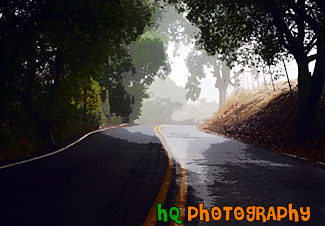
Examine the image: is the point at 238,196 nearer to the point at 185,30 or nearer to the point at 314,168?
the point at 314,168

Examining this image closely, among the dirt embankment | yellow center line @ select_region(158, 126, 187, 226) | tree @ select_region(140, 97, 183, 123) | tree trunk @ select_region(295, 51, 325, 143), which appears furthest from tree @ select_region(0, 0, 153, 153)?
tree @ select_region(140, 97, 183, 123)

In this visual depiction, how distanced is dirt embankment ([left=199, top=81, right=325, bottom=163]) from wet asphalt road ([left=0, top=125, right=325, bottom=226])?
253cm

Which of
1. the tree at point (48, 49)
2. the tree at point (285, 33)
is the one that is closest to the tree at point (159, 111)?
the tree at point (48, 49)

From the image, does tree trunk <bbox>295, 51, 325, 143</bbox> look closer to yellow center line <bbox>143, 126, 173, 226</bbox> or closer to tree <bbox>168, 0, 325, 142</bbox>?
tree <bbox>168, 0, 325, 142</bbox>

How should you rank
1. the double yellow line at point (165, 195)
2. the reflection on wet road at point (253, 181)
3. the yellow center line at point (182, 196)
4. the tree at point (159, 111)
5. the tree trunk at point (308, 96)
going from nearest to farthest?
1. the double yellow line at point (165, 195)
2. the yellow center line at point (182, 196)
3. the reflection on wet road at point (253, 181)
4. the tree trunk at point (308, 96)
5. the tree at point (159, 111)

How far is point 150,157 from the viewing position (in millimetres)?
13109

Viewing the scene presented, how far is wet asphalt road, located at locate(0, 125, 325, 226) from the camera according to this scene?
6074 mm

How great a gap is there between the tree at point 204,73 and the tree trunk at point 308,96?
1924 inches

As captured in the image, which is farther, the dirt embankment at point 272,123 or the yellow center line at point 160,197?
the dirt embankment at point 272,123

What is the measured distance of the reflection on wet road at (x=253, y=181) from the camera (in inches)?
272

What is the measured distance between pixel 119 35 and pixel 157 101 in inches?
3223

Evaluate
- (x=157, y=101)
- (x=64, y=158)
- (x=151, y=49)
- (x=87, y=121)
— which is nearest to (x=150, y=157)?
(x=64, y=158)

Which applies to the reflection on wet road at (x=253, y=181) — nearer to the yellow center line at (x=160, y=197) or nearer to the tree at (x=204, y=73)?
the yellow center line at (x=160, y=197)

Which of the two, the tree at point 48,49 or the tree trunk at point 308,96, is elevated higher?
the tree at point 48,49
